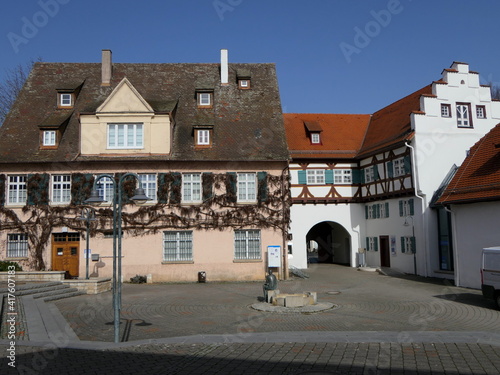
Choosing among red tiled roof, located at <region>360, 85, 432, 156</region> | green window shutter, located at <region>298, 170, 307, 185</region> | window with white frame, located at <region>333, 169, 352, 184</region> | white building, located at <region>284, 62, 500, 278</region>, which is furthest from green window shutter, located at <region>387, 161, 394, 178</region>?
green window shutter, located at <region>298, 170, 307, 185</region>

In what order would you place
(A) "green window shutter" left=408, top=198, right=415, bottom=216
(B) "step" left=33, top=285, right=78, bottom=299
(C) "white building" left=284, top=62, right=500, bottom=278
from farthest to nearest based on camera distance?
(A) "green window shutter" left=408, top=198, right=415, bottom=216 → (C) "white building" left=284, top=62, right=500, bottom=278 → (B) "step" left=33, top=285, right=78, bottom=299

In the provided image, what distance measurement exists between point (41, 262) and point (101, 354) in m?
17.3

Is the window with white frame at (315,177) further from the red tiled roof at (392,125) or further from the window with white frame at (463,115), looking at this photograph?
the window with white frame at (463,115)

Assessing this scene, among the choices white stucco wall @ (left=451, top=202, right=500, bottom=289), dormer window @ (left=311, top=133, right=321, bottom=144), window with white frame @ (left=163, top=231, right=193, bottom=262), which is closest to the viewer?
white stucco wall @ (left=451, top=202, right=500, bottom=289)

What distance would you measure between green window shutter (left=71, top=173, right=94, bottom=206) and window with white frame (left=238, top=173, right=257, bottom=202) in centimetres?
803

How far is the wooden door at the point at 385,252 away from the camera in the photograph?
30016 millimetres

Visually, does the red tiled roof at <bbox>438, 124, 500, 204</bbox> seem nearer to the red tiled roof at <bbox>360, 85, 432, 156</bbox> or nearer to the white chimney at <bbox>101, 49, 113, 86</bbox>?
the red tiled roof at <bbox>360, 85, 432, 156</bbox>

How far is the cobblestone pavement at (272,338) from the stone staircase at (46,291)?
750 millimetres

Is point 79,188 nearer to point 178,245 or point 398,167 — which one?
point 178,245

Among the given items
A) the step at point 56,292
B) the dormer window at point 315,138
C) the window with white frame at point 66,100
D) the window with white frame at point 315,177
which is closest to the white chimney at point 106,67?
the window with white frame at point 66,100

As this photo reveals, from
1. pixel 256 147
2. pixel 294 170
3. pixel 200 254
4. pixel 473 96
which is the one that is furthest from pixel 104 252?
pixel 473 96

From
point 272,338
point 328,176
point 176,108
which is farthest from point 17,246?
point 328,176

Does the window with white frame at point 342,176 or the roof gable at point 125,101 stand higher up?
the roof gable at point 125,101

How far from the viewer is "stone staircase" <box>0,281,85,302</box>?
18.2 m
